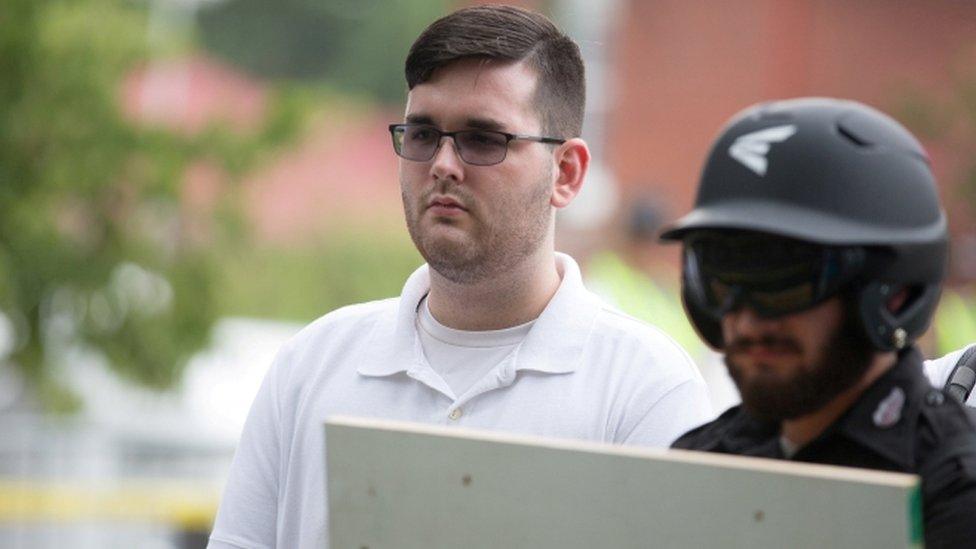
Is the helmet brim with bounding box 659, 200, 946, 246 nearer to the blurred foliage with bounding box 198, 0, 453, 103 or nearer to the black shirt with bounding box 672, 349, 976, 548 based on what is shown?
the black shirt with bounding box 672, 349, 976, 548

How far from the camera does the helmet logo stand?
2.84 meters

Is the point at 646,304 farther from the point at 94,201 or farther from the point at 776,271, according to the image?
the point at 776,271

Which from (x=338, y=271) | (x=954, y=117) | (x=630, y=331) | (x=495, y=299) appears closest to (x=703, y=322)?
(x=630, y=331)

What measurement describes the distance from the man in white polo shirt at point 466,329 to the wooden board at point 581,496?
1033 millimetres

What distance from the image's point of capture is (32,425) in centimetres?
1304

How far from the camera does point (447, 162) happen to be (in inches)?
155

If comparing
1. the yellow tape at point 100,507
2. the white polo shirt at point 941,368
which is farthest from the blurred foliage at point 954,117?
the white polo shirt at point 941,368

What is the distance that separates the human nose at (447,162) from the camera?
3941mm

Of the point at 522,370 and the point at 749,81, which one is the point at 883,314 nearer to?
the point at 522,370

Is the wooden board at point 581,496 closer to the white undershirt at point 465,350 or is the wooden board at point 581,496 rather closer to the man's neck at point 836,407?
the man's neck at point 836,407

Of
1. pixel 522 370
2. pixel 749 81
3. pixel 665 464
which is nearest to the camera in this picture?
pixel 665 464

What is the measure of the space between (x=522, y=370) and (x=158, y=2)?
964cm

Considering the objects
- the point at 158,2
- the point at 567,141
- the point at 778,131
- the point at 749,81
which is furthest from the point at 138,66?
the point at 749,81

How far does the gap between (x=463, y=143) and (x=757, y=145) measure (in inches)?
47.2
